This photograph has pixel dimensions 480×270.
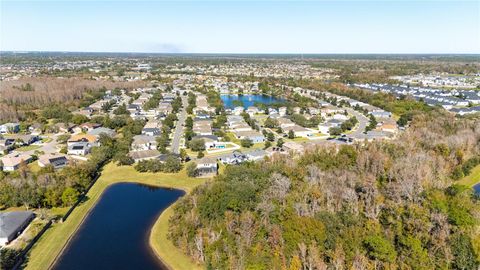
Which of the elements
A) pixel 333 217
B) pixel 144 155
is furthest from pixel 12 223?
pixel 333 217

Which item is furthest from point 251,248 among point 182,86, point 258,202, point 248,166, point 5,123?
point 182,86

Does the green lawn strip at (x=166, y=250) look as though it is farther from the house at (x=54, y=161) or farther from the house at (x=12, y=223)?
the house at (x=54, y=161)

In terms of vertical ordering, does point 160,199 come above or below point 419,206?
below

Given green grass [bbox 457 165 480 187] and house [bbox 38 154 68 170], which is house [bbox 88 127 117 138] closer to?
house [bbox 38 154 68 170]

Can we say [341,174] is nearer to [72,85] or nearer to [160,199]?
[160,199]

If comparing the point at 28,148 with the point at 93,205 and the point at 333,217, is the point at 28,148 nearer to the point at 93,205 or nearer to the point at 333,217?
the point at 93,205

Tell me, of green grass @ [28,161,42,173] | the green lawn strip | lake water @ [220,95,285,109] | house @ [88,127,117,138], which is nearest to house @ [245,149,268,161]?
the green lawn strip

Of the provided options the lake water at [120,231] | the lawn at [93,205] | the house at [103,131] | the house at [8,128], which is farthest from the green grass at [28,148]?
the lake water at [120,231]
